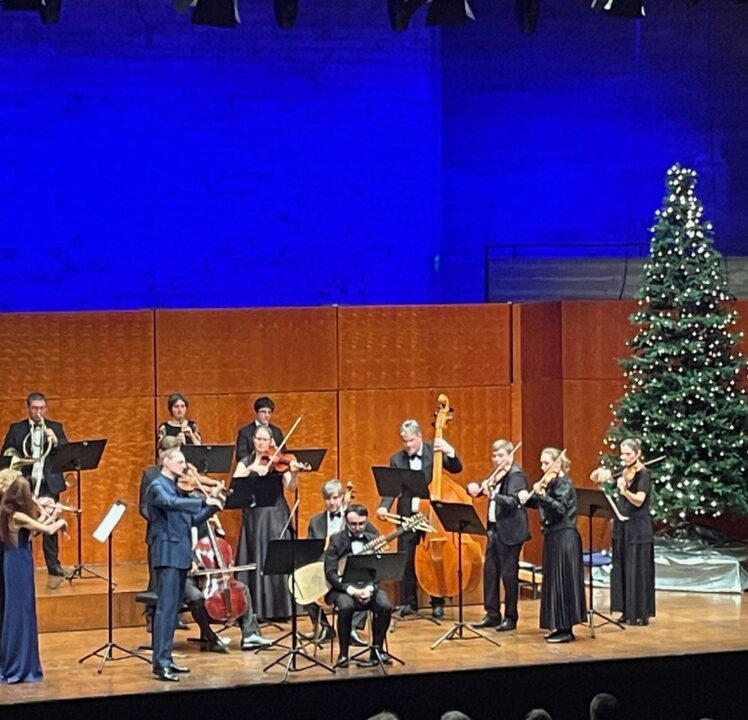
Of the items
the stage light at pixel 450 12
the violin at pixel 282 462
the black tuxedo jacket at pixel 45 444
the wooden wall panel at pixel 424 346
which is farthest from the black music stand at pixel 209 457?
the stage light at pixel 450 12

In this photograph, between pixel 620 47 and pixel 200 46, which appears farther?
pixel 620 47

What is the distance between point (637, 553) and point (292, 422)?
358 cm

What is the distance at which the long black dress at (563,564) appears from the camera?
39.3 ft

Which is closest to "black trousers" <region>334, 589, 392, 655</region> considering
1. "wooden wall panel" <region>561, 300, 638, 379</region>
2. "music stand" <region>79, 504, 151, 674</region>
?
"music stand" <region>79, 504, 151, 674</region>

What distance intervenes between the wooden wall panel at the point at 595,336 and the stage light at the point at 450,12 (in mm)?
3560

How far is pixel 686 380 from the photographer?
14.0m

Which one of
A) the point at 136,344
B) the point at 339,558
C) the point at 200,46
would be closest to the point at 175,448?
the point at 339,558

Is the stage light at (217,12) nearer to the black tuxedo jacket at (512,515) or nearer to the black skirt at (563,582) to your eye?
the black tuxedo jacket at (512,515)

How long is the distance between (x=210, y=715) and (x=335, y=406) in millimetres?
4837

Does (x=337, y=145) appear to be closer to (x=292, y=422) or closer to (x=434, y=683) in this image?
(x=292, y=422)

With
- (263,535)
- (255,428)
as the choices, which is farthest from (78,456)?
(255,428)

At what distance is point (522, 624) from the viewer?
1272cm

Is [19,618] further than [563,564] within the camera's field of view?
No

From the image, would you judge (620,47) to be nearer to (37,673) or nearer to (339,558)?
(339,558)
